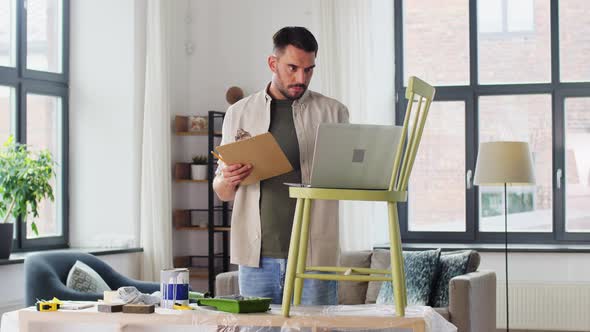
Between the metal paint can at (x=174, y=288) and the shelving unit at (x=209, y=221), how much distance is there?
147 inches

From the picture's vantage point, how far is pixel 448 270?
5.42 metres

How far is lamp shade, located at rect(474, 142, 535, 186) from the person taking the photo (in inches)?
230

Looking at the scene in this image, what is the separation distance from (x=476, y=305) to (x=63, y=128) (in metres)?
3.18

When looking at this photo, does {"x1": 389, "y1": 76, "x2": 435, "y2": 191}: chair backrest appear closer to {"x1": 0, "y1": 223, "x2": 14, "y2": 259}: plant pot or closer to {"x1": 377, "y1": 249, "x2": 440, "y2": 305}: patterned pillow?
{"x1": 377, "y1": 249, "x2": 440, "y2": 305}: patterned pillow

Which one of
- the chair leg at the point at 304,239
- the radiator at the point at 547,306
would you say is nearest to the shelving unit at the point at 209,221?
the radiator at the point at 547,306

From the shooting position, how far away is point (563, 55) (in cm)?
681

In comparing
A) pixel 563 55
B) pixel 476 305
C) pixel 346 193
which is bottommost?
pixel 476 305

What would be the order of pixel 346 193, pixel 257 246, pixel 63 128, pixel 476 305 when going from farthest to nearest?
pixel 63 128, pixel 476 305, pixel 257 246, pixel 346 193

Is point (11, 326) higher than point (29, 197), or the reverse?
point (29, 197)

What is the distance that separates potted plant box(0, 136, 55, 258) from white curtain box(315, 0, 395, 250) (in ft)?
7.00

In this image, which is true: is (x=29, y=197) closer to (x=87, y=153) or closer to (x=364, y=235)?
(x=87, y=153)

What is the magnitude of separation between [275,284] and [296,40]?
0.77m

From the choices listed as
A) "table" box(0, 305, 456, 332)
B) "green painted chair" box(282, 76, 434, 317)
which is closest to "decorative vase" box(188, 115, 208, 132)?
"table" box(0, 305, 456, 332)

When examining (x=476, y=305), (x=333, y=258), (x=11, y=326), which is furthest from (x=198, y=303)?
(x=476, y=305)
